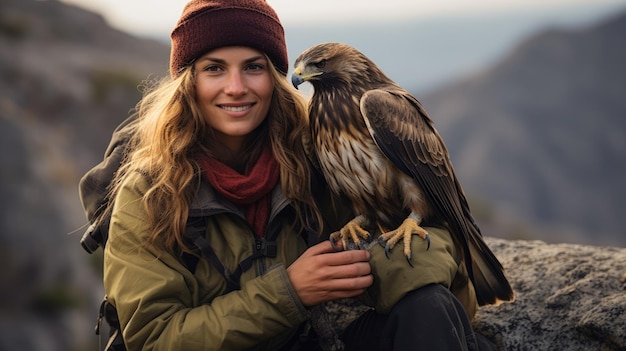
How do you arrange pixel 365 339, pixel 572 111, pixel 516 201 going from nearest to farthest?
1. pixel 365 339
2. pixel 516 201
3. pixel 572 111

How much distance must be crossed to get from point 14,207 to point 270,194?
10815 millimetres

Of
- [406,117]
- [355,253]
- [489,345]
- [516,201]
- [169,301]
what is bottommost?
[516,201]

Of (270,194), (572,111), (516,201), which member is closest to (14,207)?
(270,194)

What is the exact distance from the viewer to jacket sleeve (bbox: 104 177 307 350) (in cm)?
274

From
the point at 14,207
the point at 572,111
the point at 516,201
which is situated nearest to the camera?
the point at 14,207

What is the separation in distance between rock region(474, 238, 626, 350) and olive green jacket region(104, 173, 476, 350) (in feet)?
2.91

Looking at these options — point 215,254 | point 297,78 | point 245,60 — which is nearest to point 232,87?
point 245,60

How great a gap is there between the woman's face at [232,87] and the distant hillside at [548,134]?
1490 inches

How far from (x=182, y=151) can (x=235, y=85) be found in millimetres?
389

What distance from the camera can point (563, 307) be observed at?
364cm

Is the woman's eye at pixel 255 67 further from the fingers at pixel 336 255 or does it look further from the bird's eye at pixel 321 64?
the fingers at pixel 336 255

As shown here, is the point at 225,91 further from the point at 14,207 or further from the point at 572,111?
the point at 572,111

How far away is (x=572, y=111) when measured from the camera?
4950 cm

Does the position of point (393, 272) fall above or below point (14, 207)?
above
